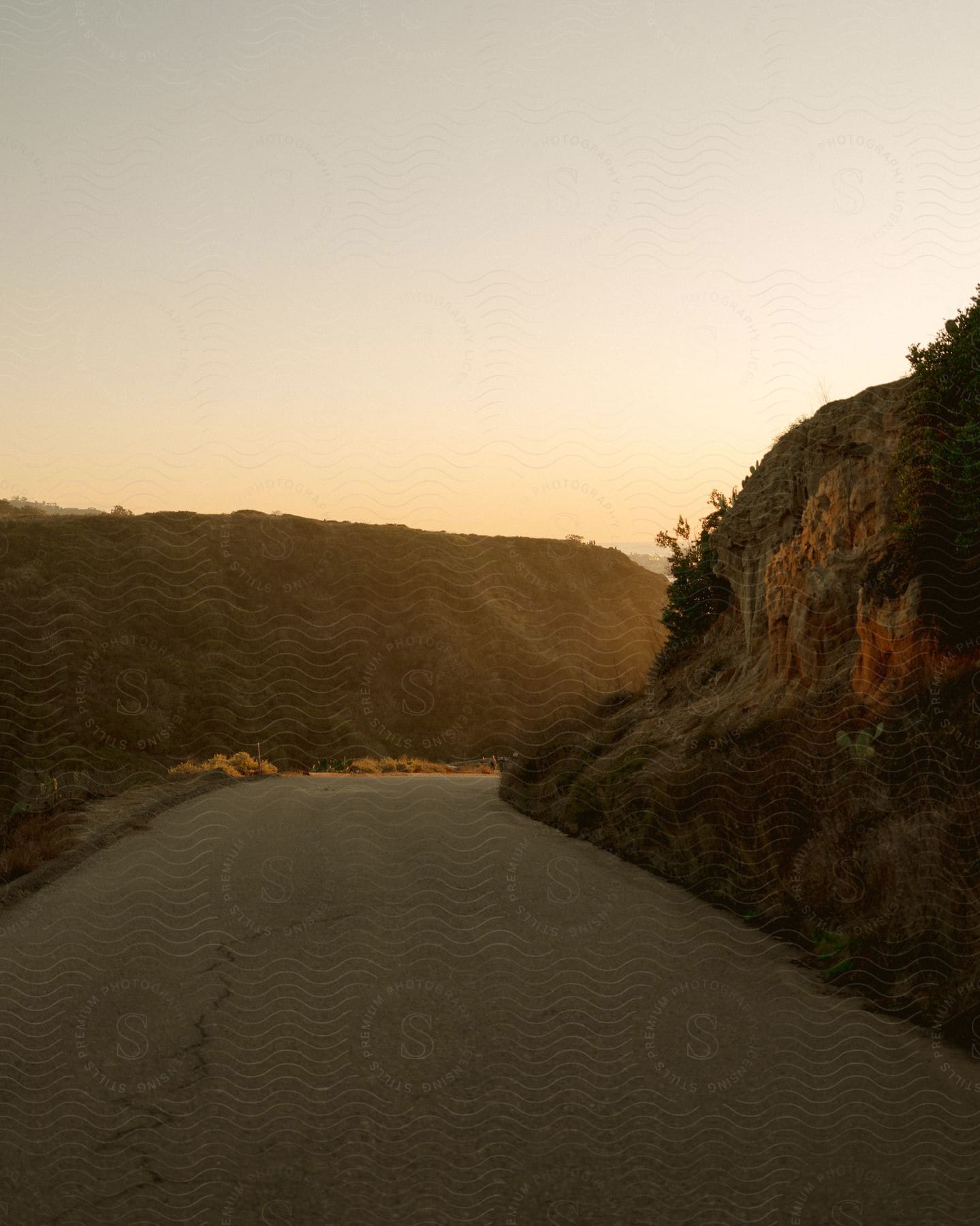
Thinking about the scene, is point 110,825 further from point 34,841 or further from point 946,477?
point 946,477

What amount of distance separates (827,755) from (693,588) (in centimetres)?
882

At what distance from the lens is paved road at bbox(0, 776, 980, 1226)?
438cm

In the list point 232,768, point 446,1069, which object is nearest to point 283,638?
point 232,768

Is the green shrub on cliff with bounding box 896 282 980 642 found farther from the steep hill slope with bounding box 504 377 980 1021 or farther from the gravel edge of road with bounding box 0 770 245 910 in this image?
the gravel edge of road with bounding box 0 770 245 910

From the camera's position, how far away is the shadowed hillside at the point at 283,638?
142ft

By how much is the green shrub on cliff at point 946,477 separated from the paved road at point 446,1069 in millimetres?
3787

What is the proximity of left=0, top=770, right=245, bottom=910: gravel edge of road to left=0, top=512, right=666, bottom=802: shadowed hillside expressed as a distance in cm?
1812

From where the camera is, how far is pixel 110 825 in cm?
1232

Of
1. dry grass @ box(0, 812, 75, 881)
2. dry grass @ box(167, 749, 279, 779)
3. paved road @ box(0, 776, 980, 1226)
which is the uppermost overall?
paved road @ box(0, 776, 980, 1226)

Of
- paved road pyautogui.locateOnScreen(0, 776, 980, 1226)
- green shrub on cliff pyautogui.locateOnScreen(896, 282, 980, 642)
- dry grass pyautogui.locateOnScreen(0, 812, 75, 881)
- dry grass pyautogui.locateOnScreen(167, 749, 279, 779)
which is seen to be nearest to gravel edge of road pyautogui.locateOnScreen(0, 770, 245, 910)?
dry grass pyautogui.locateOnScreen(0, 812, 75, 881)

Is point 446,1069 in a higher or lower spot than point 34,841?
higher

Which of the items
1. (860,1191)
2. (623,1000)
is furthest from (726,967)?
(860,1191)

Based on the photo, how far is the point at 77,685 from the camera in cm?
4388

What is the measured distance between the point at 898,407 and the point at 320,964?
875 centimetres
